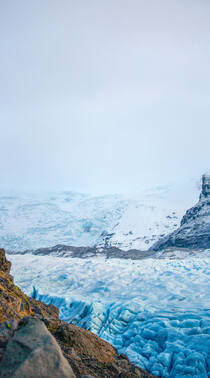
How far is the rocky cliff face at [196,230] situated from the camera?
14.6 m

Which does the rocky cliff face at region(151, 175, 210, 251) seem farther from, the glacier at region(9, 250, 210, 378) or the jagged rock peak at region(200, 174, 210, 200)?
the glacier at region(9, 250, 210, 378)

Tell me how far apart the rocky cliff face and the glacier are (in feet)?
15.5

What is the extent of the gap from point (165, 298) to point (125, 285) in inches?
64.3

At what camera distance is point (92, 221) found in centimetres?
3406

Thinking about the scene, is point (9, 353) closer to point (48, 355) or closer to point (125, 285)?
point (48, 355)

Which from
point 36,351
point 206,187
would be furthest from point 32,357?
point 206,187

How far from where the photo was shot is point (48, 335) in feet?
6.32

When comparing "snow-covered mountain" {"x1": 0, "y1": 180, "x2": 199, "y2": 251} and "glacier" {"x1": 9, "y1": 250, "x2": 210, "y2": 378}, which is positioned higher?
"glacier" {"x1": 9, "y1": 250, "x2": 210, "y2": 378}

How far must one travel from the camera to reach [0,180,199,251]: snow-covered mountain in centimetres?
2761

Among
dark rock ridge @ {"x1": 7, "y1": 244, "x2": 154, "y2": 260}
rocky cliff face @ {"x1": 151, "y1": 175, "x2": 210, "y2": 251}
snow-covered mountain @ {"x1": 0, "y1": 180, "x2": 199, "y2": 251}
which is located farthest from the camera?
snow-covered mountain @ {"x1": 0, "y1": 180, "x2": 199, "y2": 251}

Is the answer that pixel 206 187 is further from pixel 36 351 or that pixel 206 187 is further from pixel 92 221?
pixel 92 221

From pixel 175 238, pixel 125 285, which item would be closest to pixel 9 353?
pixel 125 285

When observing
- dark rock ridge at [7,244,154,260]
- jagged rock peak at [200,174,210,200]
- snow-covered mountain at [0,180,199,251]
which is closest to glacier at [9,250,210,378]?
dark rock ridge at [7,244,154,260]

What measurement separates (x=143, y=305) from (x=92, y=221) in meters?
28.1
